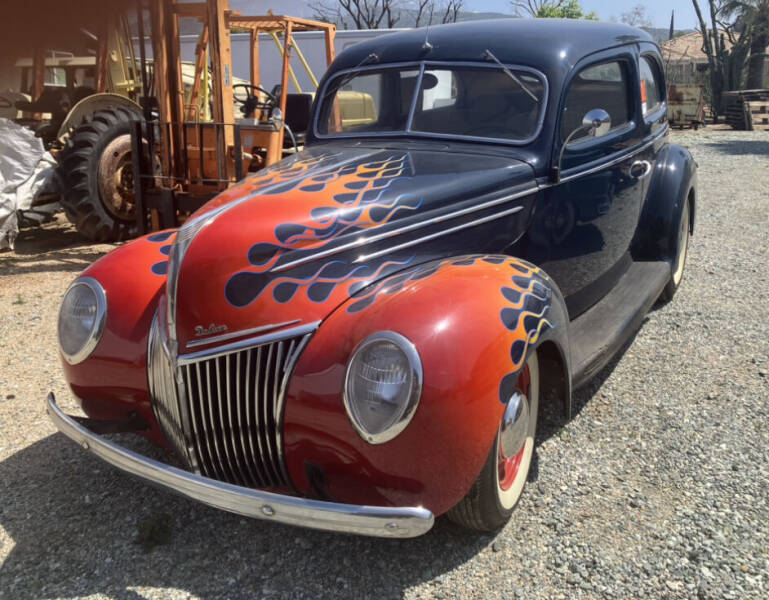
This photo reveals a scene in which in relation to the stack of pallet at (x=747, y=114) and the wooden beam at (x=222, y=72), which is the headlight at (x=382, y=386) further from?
the stack of pallet at (x=747, y=114)

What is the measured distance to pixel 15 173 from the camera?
24.2 feet

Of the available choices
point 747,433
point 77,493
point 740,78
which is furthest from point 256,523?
point 740,78

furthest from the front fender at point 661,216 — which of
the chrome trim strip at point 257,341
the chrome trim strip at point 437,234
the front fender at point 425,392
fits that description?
the chrome trim strip at point 257,341

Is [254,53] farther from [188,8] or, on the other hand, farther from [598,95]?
[188,8]

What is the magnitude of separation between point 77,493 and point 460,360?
182 cm

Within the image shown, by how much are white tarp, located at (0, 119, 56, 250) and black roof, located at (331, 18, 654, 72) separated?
4.62 meters

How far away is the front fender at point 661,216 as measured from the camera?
15.0 feet

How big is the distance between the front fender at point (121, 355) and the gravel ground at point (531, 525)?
1.36 ft

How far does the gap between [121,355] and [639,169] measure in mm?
3113

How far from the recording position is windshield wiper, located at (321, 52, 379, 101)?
3978 millimetres

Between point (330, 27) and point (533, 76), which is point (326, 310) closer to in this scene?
point (533, 76)

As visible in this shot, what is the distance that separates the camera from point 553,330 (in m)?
2.57

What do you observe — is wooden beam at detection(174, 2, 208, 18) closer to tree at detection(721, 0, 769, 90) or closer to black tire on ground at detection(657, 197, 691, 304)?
black tire on ground at detection(657, 197, 691, 304)

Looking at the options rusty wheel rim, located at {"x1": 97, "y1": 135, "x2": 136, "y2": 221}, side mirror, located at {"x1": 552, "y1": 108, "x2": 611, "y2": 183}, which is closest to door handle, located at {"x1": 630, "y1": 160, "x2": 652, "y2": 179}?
side mirror, located at {"x1": 552, "y1": 108, "x2": 611, "y2": 183}
